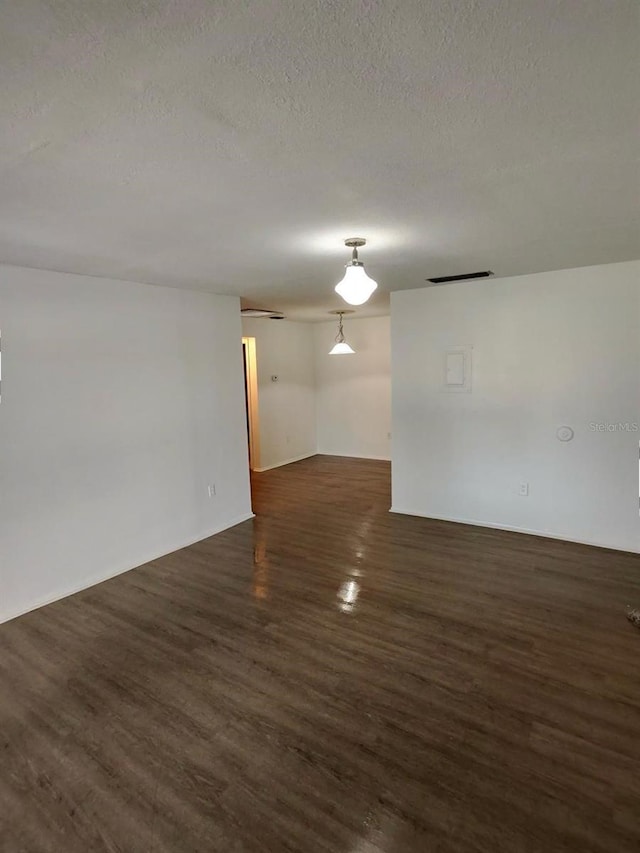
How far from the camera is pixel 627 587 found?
321 centimetres

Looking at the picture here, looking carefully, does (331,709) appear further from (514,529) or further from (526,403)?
(526,403)

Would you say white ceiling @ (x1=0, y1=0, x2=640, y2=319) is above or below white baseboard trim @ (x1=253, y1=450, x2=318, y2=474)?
above

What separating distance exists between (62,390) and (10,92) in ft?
7.95

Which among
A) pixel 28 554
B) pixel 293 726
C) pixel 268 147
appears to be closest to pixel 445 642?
pixel 293 726

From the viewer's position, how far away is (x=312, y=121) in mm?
1351

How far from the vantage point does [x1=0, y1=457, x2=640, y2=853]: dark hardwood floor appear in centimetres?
165

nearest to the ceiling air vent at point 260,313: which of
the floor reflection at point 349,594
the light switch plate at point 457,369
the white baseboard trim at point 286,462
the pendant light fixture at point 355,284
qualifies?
the white baseboard trim at point 286,462

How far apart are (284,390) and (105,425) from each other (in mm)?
4160

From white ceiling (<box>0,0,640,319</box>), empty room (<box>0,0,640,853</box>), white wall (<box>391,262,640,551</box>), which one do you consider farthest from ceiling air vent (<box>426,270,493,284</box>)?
white ceiling (<box>0,0,640,319</box>)

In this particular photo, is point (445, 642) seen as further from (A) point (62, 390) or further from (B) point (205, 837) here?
(A) point (62, 390)

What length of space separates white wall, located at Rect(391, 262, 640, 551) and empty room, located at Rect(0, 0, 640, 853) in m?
0.03

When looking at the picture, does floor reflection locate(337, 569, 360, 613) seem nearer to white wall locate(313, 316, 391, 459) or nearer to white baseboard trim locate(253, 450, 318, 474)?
white baseboard trim locate(253, 450, 318, 474)

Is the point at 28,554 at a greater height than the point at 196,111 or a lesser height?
lesser

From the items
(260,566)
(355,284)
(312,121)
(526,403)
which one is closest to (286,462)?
(260,566)
